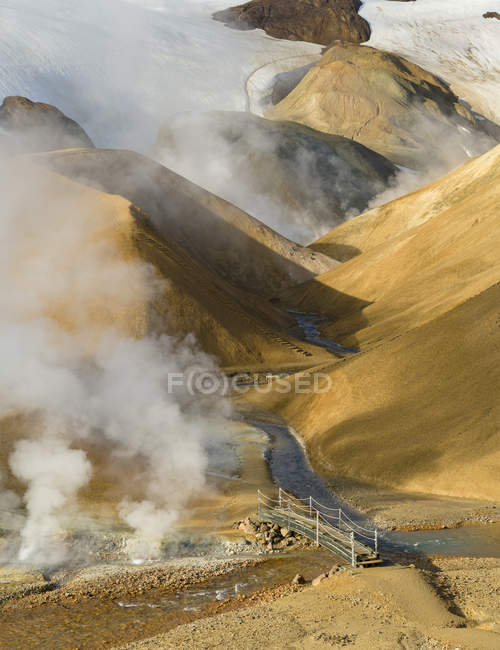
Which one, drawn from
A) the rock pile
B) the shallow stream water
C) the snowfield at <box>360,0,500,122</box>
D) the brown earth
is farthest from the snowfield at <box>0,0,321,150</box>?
the brown earth

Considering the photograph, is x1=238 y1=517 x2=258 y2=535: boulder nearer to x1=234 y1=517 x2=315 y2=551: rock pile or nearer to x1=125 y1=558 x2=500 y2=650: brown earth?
x1=234 y1=517 x2=315 y2=551: rock pile

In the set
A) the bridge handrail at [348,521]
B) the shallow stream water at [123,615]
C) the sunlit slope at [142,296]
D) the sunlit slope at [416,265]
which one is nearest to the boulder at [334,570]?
the shallow stream water at [123,615]

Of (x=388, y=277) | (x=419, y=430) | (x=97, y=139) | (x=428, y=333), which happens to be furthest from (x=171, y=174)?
(x=97, y=139)

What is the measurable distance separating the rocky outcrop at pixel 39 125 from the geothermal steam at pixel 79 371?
58.5 metres

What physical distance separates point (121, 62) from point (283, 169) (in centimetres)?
7976

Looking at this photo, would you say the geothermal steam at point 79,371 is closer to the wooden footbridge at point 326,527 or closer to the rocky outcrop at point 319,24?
the wooden footbridge at point 326,527

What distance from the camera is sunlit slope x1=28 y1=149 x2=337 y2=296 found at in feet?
213

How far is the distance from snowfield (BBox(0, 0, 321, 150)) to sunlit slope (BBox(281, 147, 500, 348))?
7254 centimetres

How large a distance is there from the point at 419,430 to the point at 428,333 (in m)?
6.69

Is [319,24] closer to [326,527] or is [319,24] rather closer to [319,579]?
[326,527]

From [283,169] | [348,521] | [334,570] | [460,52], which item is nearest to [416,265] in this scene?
[348,521]

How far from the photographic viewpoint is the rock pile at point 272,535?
1894 cm

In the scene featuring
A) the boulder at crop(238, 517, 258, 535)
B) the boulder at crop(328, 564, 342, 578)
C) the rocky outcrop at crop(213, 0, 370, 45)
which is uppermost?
the rocky outcrop at crop(213, 0, 370, 45)

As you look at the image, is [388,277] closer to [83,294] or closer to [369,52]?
[83,294]
